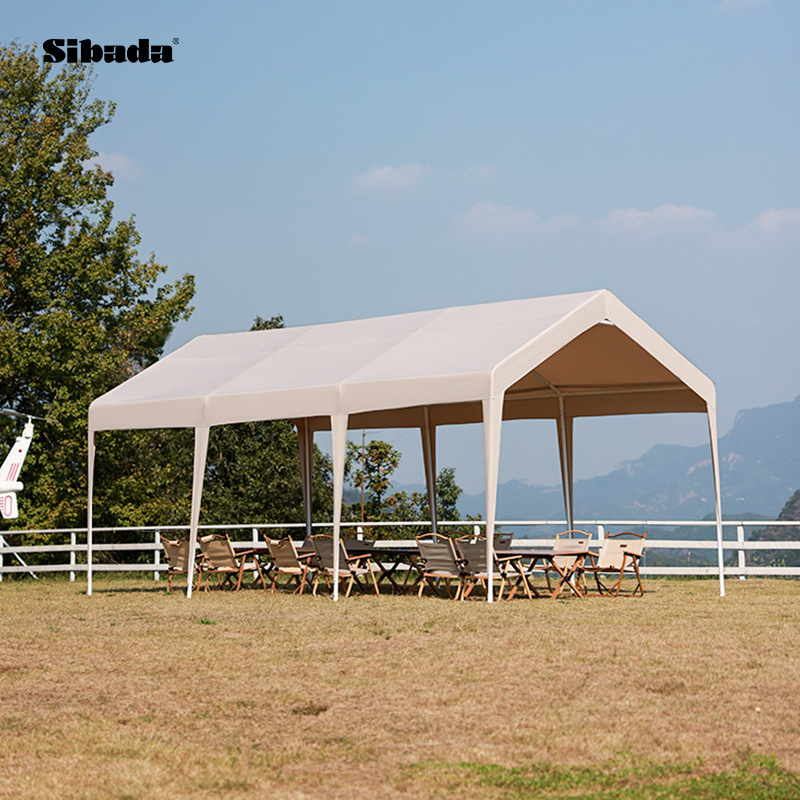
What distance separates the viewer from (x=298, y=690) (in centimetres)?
676

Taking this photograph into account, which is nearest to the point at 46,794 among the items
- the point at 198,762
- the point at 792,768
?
the point at 198,762

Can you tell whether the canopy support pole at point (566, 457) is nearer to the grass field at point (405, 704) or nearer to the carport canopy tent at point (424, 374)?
the carport canopy tent at point (424, 374)

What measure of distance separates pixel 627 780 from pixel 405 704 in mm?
1842

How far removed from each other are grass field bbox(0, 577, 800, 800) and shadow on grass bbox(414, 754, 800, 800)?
0.05ft

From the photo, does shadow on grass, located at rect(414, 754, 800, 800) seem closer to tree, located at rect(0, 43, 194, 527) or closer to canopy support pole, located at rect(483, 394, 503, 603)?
canopy support pole, located at rect(483, 394, 503, 603)

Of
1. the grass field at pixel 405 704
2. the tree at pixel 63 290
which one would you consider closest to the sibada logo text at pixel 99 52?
the tree at pixel 63 290

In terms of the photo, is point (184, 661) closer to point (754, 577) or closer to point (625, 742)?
point (625, 742)

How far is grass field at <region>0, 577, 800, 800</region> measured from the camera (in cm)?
478

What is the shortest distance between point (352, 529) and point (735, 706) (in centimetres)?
1676

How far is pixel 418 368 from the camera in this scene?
1157cm

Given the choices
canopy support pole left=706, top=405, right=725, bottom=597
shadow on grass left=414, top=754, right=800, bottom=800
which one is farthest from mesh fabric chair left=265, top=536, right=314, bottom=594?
shadow on grass left=414, top=754, right=800, bottom=800

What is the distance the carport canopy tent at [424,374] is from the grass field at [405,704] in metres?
2.22

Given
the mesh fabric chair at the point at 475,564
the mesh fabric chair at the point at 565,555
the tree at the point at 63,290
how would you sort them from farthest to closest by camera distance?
the tree at the point at 63,290, the mesh fabric chair at the point at 565,555, the mesh fabric chair at the point at 475,564

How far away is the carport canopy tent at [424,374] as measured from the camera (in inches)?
441
